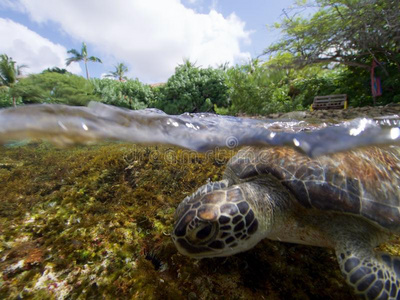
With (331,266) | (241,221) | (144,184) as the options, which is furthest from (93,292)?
(331,266)

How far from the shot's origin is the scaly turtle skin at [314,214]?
3.71 ft

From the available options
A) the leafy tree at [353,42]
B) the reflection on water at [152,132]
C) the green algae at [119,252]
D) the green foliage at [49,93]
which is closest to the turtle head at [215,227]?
the green algae at [119,252]

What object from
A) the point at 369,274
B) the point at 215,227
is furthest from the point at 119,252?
the point at 369,274

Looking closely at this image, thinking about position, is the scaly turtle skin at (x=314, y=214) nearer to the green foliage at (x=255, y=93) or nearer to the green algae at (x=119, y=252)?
the green algae at (x=119, y=252)

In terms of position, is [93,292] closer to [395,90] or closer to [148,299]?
[148,299]

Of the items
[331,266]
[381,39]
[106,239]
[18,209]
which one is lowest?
[331,266]

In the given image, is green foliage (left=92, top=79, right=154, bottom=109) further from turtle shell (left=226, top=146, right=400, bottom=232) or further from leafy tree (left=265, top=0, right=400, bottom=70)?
turtle shell (left=226, top=146, right=400, bottom=232)

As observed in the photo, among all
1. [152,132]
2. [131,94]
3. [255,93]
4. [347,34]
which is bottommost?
[152,132]

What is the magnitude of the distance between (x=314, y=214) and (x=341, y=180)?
293 mm

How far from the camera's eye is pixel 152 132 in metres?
2.31

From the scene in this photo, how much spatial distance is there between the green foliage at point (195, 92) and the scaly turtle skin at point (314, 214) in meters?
7.74

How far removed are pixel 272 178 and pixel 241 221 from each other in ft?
1.77

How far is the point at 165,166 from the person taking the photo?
251 centimetres

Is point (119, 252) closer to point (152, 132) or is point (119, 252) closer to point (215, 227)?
point (215, 227)
